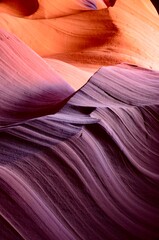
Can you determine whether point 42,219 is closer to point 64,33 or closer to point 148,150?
point 148,150

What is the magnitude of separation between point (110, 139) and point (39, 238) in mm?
449

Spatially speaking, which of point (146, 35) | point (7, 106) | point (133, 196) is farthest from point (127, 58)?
point (133, 196)

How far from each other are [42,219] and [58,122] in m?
0.38

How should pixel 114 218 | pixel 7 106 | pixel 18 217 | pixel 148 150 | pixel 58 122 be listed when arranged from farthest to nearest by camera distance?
pixel 7 106 → pixel 148 150 → pixel 58 122 → pixel 114 218 → pixel 18 217

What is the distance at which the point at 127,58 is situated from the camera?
2801 mm

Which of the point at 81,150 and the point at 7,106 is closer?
the point at 81,150

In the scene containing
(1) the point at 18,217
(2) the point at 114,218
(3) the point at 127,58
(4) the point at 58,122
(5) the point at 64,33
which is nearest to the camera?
(1) the point at 18,217

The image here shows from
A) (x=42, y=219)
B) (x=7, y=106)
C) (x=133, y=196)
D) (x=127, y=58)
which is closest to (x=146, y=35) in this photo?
(x=127, y=58)

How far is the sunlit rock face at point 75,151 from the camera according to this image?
1066mm

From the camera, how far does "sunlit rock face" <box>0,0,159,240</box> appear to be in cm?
107

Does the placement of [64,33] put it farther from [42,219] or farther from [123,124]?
[42,219]

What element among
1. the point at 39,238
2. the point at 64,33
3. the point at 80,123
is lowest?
the point at 39,238

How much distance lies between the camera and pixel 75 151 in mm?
1226

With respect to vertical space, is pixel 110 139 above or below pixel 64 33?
below
